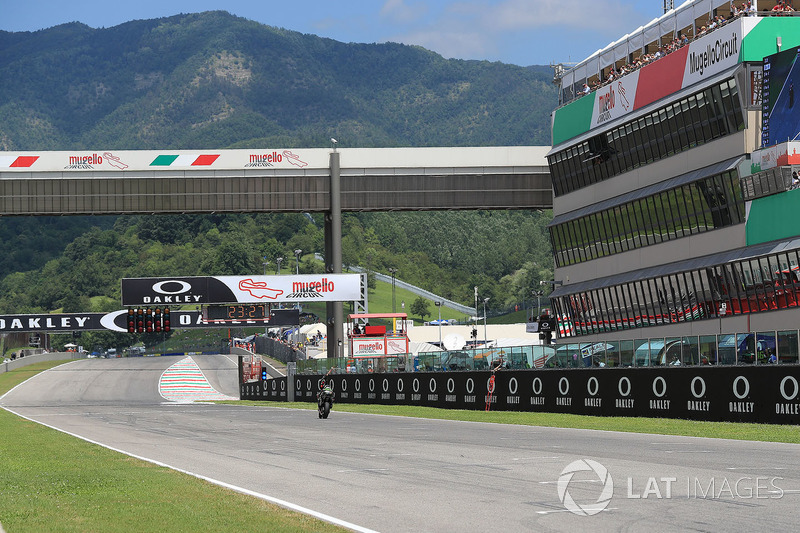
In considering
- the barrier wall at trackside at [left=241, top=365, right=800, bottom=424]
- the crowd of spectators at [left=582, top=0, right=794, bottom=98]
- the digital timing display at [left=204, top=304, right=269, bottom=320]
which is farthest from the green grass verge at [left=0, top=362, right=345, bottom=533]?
the digital timing display at [left=204, top=304, right=269, bottom=320]

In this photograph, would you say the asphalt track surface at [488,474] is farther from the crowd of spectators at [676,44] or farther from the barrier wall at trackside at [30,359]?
the barrier wall at trackside at [30,359]

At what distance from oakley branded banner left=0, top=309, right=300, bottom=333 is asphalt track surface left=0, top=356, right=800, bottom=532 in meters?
39.1

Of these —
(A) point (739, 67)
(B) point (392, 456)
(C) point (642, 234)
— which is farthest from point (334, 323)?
(B) point (392, 456)

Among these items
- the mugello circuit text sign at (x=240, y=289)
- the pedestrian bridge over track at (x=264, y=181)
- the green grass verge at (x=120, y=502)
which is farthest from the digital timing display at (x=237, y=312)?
the green grass verge at (x=120, y=502)

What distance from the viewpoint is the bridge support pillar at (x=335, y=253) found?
74938 mm

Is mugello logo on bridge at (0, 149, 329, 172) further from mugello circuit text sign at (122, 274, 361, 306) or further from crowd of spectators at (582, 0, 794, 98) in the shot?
crowd of spectators at (582, 0, 794, 98)

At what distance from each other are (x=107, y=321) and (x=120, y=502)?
7383 cm

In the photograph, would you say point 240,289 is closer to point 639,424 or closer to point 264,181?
point 264,181

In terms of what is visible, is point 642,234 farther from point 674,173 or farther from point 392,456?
point 392,456

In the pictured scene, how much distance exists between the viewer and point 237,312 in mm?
71938

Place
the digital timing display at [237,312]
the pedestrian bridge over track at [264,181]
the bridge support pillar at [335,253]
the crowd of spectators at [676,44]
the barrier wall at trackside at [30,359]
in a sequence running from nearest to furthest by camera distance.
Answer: the crowd of spectators at [676,44]
the digital timing display at [237,312]
the bridge support pillar at [335,253]
the pedestrian bridge over track at [264,181]
the barrier wall at trackside at [30,359]

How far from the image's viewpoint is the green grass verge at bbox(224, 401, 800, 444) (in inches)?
924

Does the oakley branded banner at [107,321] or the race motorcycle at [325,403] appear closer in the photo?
the race motorcycle at [325,403]

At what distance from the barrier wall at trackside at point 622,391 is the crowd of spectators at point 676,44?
22.5 m
